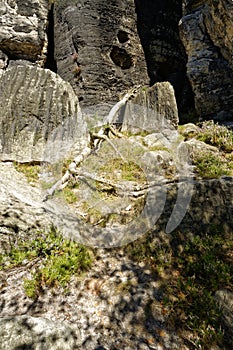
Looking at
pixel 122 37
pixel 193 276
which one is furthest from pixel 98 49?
pixel 193 276

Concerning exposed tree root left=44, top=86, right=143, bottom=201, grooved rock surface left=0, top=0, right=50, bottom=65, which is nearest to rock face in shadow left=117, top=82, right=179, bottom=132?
exposed tree root left=44, top=86, right=143, bottom=201

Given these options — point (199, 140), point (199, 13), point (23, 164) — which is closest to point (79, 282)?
point (23, 164)

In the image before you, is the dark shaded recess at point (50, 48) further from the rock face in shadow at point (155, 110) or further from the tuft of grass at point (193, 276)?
the tuft of grass at point (193, 276)

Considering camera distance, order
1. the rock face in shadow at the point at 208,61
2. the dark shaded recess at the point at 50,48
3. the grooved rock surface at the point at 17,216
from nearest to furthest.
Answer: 1. the grooved rock surface at the point at 17,216
2. the rock face in shadow at the point at 208,61
3. the dark shaded recess at the point at 50,48

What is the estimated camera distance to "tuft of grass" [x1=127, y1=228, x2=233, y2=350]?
256cm

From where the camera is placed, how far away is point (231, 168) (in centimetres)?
666

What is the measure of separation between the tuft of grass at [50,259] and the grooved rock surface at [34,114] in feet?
11.0

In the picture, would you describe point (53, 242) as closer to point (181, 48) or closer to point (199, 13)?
point (199, 13)

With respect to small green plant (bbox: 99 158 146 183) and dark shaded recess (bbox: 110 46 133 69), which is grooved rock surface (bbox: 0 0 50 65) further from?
→ small green plant (bbox: 99 158 146 183)

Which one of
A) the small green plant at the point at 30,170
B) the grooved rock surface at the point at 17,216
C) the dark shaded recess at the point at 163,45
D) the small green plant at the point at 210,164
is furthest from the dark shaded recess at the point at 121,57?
the grooved rock surface at the point at 17,216

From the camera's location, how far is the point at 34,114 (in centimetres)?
695

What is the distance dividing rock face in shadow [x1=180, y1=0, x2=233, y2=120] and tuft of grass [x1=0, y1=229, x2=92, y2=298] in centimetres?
865

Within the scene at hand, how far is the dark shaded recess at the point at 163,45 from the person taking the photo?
1393 centimetres

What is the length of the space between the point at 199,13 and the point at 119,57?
13.7 feet
